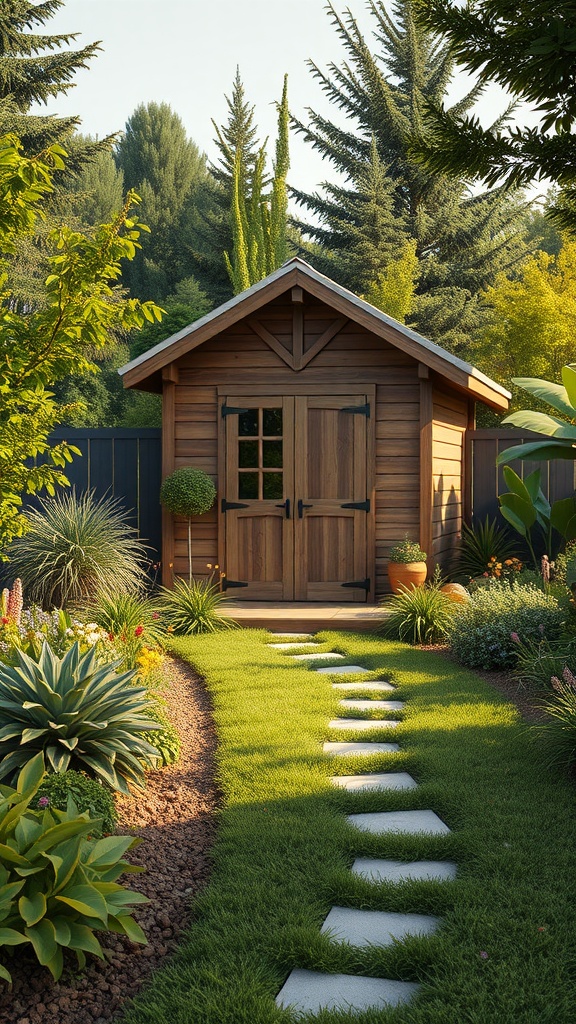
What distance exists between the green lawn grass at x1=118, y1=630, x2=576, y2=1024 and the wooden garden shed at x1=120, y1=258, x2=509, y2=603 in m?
4.15

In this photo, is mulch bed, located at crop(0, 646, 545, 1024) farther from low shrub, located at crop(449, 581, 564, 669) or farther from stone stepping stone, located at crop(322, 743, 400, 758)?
low shrub, located at crop(449, 581, 564, 669)

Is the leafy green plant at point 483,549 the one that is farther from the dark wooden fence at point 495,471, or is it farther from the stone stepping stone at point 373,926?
the stone stepping stone at point 373,926

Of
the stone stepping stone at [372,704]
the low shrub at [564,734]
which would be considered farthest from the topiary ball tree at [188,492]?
the low shrub at [564,734]

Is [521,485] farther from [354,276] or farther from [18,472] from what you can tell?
[354,276]

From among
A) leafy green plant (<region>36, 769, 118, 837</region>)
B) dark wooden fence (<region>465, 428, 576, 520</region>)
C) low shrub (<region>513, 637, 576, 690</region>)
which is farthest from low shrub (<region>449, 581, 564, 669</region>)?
leafy green plant (<region>36, 769, 118, 837</region>)

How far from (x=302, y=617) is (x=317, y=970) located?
627 centimetres

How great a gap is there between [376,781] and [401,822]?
0.56m

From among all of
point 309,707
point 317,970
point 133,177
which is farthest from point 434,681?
point 133,177

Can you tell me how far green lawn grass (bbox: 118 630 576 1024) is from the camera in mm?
2545

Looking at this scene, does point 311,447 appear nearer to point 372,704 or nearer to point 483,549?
point 483,549

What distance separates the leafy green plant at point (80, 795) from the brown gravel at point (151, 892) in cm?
20

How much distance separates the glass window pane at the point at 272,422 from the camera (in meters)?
9.96

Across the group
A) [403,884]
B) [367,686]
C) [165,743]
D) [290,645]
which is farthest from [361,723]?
[290,645]

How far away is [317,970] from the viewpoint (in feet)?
8.92
